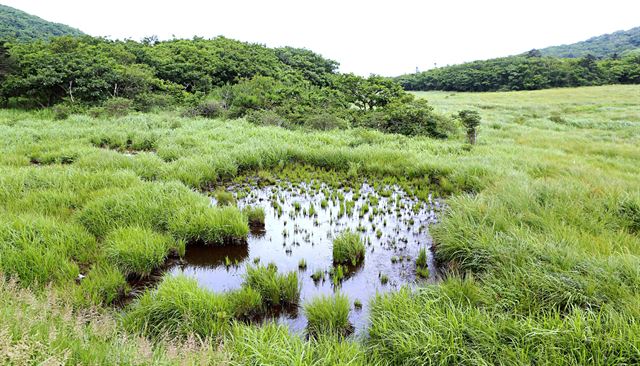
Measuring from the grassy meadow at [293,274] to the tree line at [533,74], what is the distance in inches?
1912

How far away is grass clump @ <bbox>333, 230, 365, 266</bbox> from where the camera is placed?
5.68 meters

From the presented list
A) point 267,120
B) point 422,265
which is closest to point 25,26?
point 267,120

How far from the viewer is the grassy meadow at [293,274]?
3150mm

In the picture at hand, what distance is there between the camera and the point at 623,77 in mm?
53656

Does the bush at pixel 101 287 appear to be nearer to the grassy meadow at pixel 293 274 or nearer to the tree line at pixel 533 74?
the grassy meadow at pixel 293 274

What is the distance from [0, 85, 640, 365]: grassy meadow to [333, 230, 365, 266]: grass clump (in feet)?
4.01

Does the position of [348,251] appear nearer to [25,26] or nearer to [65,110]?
[65,110]

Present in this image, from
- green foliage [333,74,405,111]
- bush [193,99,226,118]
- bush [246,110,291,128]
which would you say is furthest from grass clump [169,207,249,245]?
green foliage [333,74,405,111]

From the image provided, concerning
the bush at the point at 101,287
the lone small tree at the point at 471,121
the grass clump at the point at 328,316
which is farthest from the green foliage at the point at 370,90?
the bush at the point at 101,287

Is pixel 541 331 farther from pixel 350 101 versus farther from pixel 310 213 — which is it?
pixel 350 101

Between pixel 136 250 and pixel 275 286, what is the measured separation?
215 centimetres

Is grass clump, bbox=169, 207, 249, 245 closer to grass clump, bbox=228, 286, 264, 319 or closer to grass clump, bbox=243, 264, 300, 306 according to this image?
grass clump, bbox=243, 264, 300, 306

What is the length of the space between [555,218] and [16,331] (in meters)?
6.92

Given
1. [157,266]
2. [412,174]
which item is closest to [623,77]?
[412,174]
